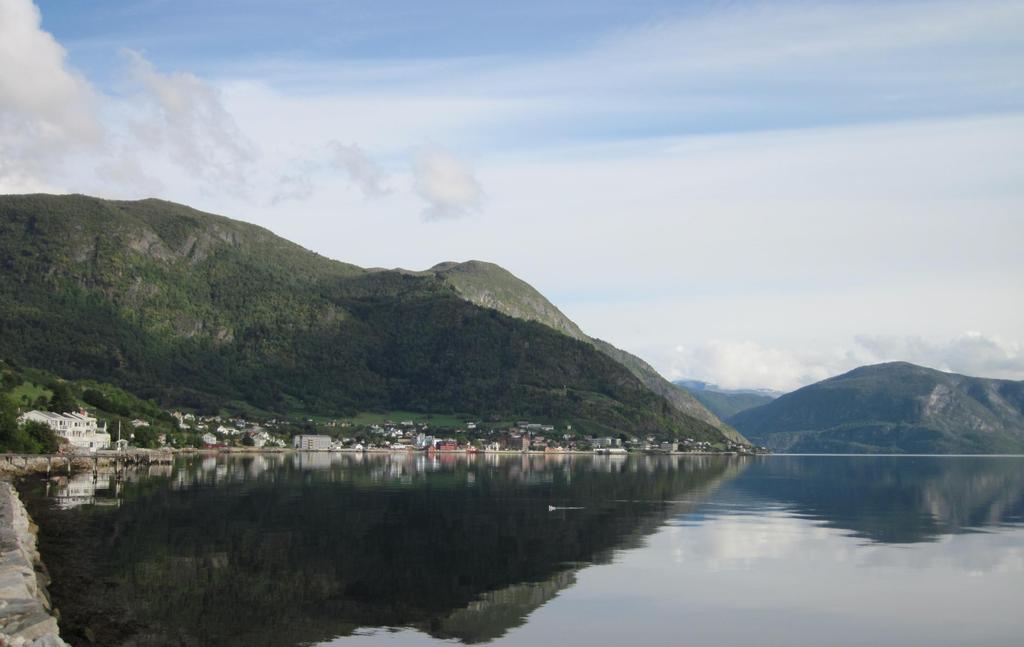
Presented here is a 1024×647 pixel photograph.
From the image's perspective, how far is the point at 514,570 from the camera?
158ft

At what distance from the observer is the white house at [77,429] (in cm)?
14638

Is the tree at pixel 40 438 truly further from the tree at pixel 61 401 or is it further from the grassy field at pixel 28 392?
the tree at pixel 61 401

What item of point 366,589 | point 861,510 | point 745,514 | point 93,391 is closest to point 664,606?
point 366,589

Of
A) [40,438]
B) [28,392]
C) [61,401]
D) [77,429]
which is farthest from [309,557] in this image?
[28,392]

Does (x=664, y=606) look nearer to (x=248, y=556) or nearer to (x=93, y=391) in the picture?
(x=248, y=556)

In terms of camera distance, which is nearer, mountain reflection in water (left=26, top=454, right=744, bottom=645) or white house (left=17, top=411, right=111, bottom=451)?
mountain reflection in water (left=26, top=454, right=744, bottom=645)

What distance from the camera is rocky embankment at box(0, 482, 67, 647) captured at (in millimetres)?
27375

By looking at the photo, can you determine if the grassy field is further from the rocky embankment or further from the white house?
the rocky embankment

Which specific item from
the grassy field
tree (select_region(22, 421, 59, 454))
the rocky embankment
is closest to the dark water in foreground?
the rocky embankment

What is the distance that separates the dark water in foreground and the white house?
5980cm

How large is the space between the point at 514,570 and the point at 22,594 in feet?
74.9

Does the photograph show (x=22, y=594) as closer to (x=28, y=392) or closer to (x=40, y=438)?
(x=40, y=438)

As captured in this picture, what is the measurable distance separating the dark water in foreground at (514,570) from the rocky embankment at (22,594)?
55.7 inches

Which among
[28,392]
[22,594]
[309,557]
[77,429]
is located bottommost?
[309,557]
